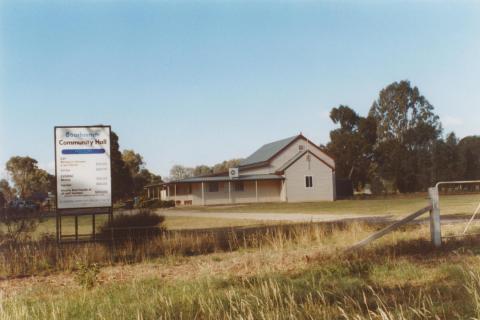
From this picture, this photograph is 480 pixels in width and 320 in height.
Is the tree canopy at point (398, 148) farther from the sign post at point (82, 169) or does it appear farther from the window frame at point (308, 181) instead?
the sign post at point (82, 169)

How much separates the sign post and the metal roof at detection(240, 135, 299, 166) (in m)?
36.7

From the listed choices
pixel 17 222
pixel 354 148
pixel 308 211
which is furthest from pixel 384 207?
pixel 354 148

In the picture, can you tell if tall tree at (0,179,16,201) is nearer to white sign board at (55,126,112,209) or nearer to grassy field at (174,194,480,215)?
white sign board at (55,126,112,209)

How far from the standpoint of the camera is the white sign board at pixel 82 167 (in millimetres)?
11164

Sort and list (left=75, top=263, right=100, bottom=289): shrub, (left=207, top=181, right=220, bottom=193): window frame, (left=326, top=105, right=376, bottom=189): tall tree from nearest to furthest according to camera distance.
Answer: (left=75, top=263, right=100, bottom=289): shrub
(left=207, top=181, right=220, bottom=193): window frame
(left=326, top=105, right=376, bottom=189): tall tree

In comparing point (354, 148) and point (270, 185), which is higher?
point (354, 148)

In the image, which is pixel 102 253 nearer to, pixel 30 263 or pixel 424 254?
pixel 30 263

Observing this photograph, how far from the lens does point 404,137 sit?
2221 inches

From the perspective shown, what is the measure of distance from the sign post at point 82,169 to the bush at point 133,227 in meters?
0.37

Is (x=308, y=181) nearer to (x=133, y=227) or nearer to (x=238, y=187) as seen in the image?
(x=238, y=187)

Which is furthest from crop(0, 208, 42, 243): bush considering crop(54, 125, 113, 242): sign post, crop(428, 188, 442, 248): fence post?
crop(428, 188, 442, 248): fence post

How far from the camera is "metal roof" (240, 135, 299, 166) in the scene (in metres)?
48.4

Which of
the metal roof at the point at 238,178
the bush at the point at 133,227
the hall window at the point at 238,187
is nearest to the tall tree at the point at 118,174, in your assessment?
the metal roof at the point at 238,178

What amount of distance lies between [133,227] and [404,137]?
5093 centimetres
